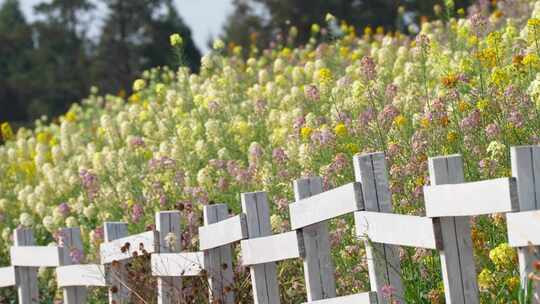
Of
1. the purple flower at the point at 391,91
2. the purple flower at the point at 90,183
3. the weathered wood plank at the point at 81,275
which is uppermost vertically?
the purple flower at the point at 391,91

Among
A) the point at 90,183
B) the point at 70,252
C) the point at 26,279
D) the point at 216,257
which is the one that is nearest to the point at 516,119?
the point at 216,257

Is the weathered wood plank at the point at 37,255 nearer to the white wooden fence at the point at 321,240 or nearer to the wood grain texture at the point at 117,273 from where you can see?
the white wooden fence at the point at 321,240

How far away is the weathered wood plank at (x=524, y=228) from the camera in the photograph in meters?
4.16

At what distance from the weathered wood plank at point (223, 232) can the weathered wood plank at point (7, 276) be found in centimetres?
264

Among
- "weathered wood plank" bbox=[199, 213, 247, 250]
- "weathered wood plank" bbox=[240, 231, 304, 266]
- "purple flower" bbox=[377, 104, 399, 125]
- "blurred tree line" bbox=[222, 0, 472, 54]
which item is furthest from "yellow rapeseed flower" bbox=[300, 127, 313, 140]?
"blurred tree line" bbox=[222, 0, 472, 54]

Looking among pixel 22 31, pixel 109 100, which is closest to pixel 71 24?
pixel 22 31

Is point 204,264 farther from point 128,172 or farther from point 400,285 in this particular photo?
point 128,172

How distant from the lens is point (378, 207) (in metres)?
5.19

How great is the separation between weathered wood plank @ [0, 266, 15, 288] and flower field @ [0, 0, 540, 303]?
669 mm

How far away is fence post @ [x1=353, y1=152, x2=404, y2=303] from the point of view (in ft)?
16.9

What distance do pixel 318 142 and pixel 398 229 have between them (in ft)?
8.03

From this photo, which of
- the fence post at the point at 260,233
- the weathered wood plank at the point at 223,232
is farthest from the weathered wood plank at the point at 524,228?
the weathered wood plank at the point at 223,232

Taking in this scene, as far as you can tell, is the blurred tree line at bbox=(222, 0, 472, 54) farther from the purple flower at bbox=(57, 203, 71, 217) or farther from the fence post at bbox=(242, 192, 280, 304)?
the fence post at bbox=(242, 192, 280, 304)

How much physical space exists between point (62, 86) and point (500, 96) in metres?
33.6
